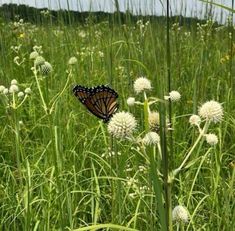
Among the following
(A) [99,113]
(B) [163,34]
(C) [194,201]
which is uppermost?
(B) [163,34]

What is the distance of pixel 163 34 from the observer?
140 centimetres

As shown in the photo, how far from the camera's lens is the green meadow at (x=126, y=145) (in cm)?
103

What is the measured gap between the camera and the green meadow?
1034 millimetres

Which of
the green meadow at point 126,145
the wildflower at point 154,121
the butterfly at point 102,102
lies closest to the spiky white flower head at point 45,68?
the green meadow at point 126,145

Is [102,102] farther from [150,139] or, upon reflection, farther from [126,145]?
[126,145]

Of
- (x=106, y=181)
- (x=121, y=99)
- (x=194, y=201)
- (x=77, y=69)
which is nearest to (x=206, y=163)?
(x=194, y=201)

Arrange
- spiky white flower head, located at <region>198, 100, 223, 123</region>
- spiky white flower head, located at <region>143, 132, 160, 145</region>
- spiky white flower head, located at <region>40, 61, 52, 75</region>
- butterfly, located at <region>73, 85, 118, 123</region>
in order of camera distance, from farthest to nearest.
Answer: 1. spiky white flower head, located at <region>40, 61, 52, 75</region>
2. butterfly, located at <region>73, 85, 118, 123</region>
3. spiky white flower head, located at <region>198, 100, 223, 123</region>
4. spiky white flower head, located at <region>143, 132, 160, 145</region>

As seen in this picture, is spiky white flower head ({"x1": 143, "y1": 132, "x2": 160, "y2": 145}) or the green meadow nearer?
spiky white flower head ({"x1": 143, "y1": 132, "x2": 160, "y2": 145})

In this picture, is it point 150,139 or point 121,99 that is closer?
point 150,139

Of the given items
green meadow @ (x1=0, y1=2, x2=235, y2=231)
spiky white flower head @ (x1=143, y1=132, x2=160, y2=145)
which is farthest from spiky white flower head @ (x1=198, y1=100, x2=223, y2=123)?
spiky white flower head @ (x1=143, y1=132, x2=160, y2=145)

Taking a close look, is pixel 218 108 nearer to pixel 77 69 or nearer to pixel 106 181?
pixel 106 181

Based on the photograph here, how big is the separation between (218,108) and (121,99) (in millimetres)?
1459

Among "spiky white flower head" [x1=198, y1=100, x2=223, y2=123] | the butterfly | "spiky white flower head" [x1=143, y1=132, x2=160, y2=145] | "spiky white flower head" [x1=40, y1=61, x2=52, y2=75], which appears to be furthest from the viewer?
"spiky white flower head" [x1=40, y1=61, x2=52, y2=75]

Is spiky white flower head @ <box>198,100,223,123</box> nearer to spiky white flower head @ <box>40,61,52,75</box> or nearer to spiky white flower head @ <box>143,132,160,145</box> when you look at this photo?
spiky white flower head @ <box>143,132,160,145</box>
